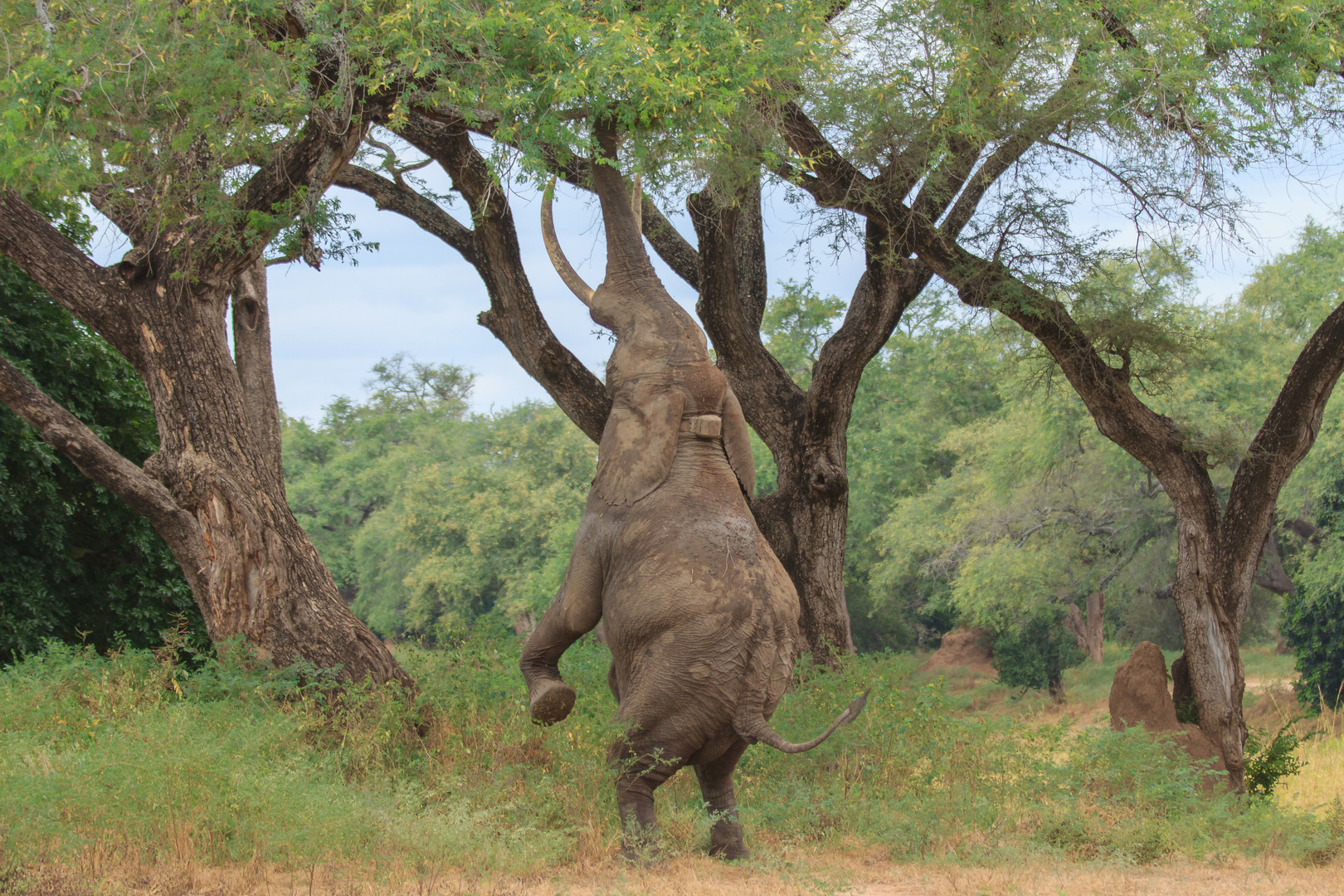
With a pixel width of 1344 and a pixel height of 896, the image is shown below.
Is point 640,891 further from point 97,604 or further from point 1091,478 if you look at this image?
point 1091,478

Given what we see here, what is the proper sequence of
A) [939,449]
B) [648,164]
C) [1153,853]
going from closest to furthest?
[1153,853], [648,164], [939,449]

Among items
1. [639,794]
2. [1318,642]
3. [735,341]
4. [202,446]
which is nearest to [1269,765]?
[735,341]

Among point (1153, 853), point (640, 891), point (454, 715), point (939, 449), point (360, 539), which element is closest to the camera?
point (640, 891)

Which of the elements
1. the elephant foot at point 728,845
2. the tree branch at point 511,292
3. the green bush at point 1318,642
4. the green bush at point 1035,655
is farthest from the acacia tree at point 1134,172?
the green bush at point 1035,655

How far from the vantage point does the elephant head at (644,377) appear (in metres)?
5.92

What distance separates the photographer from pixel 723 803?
584 centimetres

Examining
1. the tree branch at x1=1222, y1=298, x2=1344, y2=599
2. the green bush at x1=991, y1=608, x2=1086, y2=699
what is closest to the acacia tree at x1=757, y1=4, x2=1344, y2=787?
the tree branch at x1=1222, y1=298, x2=1344, y2=599

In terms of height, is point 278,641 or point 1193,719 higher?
point 278,641

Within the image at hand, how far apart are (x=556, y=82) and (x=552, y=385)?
4228mm

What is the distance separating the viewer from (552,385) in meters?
10.1

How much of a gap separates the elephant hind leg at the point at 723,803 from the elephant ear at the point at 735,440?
4.89 ft

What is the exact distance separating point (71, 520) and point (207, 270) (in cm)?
404

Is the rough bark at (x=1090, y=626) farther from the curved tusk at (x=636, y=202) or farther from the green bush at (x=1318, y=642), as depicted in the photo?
the curved tusk at (x=636, y=202)

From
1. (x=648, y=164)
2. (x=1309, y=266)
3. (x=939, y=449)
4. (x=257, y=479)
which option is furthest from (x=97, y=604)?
(x=1309, y=266)
